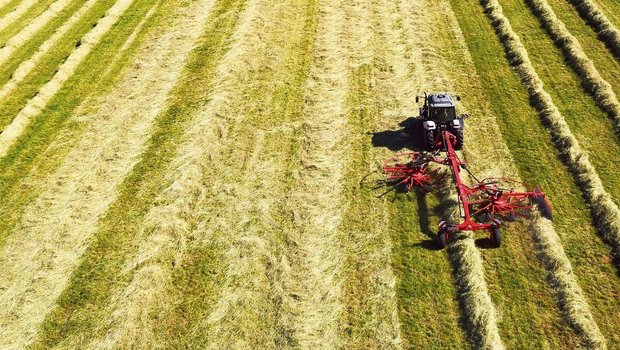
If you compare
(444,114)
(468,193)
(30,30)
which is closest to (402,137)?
(444,114)

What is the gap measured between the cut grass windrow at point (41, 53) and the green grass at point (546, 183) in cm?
1866

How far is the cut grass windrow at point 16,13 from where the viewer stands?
86.6 feet

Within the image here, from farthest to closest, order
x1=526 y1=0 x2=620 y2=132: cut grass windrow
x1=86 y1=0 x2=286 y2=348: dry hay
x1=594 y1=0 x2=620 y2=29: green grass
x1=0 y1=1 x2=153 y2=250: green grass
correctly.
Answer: x1=594 y1=0 x2=620 y2=29: green grass < x1=526 y1=0 x2=620 y2=132: cut grass windrow < x1=0 y1=1 x2=153 y2=250: green grass < x1=86 y1=0 x2=286 y2=348: dry hay

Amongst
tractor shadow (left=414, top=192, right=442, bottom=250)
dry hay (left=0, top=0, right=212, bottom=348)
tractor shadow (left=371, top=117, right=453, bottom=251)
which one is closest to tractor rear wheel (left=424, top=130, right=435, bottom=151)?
tractor shadow (left=371, top=117, right=453, bottom=251)

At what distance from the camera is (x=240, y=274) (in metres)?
12.5

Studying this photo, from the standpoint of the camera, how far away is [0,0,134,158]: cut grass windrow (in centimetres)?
1794

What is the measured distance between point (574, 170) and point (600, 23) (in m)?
10.9

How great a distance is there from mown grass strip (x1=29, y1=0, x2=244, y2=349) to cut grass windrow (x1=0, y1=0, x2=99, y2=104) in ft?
22.8

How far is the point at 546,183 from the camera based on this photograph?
47.7ft

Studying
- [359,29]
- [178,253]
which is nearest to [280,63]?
[359,29]

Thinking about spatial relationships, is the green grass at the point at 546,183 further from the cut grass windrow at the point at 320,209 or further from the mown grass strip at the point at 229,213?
the mown grass strip at the point at 229,213

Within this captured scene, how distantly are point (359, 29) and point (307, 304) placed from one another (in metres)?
15.4

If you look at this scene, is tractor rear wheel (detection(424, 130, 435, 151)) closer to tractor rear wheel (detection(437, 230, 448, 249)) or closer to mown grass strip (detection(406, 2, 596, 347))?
mown grass strip (detection(406, 2, 596, 347))

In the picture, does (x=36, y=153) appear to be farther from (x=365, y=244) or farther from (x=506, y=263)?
(x=506, y=263)
